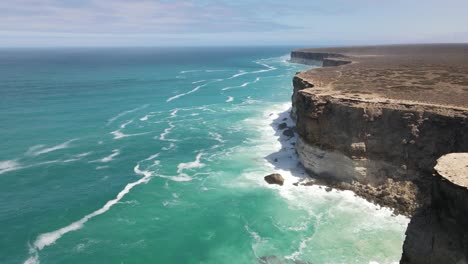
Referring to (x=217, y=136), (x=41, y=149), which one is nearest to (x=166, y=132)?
(x=217, y=136)

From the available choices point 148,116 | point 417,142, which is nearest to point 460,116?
point 417,142

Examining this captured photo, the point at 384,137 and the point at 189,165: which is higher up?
the point at 384,137

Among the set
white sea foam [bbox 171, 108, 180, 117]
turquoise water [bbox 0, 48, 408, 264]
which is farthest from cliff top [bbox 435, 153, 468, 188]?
white sea foam [bbox 171, 108, 180, 117]

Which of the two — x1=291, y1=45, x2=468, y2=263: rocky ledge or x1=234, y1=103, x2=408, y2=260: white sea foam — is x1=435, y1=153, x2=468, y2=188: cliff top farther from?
x1=234, y1=103, x2=408, y2=260: white sea foam

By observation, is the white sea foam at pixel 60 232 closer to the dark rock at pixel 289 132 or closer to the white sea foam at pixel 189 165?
the white sea foam at pixel 189 165

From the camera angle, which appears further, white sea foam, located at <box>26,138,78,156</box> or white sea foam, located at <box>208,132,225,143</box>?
white sea foam, located at <box>208,132,225,143</box>

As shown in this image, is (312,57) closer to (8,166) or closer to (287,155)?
(287,155)
